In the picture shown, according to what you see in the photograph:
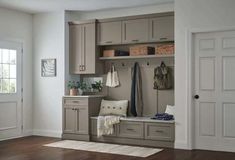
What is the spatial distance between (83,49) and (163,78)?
188 cm

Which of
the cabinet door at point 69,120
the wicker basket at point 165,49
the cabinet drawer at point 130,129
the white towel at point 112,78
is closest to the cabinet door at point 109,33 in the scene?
the white towel at point 112,78

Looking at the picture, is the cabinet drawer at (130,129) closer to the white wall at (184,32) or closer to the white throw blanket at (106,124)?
the white throw blanket at (106,124)

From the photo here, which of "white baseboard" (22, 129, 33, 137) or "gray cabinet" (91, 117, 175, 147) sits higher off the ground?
"gray cabinet" (91, 117, 175, 147)

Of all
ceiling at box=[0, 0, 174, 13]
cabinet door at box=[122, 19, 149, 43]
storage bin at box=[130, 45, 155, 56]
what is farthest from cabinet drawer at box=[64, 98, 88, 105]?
ceiling at box=[0, 0, 174, 13]

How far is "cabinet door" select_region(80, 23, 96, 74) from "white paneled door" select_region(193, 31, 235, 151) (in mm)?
2250

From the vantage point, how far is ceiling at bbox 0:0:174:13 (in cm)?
700

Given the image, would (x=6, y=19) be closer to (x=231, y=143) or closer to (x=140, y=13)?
(x=140, y=13)

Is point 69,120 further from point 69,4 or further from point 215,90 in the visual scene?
point 215,90

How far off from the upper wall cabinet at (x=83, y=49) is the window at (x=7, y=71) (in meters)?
1.23

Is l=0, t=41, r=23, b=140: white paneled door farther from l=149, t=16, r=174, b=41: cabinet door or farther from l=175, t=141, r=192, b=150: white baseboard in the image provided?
l=175, t=141, r=192, b=150: white baseboard

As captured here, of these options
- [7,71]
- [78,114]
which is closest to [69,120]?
[78,114]

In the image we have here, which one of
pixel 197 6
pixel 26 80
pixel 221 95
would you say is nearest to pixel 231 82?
pixel 221 95

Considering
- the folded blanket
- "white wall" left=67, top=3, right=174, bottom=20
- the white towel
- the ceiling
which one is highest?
the ceiling

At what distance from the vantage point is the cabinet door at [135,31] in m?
7.16
